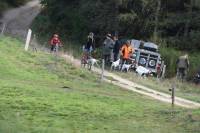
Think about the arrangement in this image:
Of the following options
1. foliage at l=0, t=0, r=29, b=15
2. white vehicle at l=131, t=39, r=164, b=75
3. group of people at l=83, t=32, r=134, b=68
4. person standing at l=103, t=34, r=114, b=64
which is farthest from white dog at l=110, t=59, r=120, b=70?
foliage at l=0, t=0, r=29, b=15

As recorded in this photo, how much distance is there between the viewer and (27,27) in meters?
67.5

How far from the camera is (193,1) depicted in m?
49.7

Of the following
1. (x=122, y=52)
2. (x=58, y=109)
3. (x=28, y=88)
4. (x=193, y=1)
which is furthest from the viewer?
(x=193, y=1)

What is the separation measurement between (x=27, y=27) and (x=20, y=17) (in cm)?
478

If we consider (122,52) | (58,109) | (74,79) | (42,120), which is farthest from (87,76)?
(42,120)

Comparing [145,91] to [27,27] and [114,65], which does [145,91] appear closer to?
[114,65]

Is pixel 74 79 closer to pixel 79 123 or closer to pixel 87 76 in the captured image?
pixel 87 76

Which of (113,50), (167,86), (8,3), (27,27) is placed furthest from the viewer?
(8,3)

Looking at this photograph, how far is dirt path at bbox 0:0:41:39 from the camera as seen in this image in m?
66.8

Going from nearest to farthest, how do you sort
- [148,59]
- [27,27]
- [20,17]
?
[148,59], [27,27], [20,17]

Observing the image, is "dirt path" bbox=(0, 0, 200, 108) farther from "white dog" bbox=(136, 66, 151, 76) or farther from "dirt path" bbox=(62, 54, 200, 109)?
"white dog" bbox=(136, 66, 151, 76)

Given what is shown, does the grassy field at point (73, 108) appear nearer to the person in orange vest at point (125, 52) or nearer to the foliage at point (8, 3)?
the person in orange vest at point (125, 52)

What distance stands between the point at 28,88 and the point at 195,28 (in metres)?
29.7

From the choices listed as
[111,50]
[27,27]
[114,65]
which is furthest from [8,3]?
[114,65]
